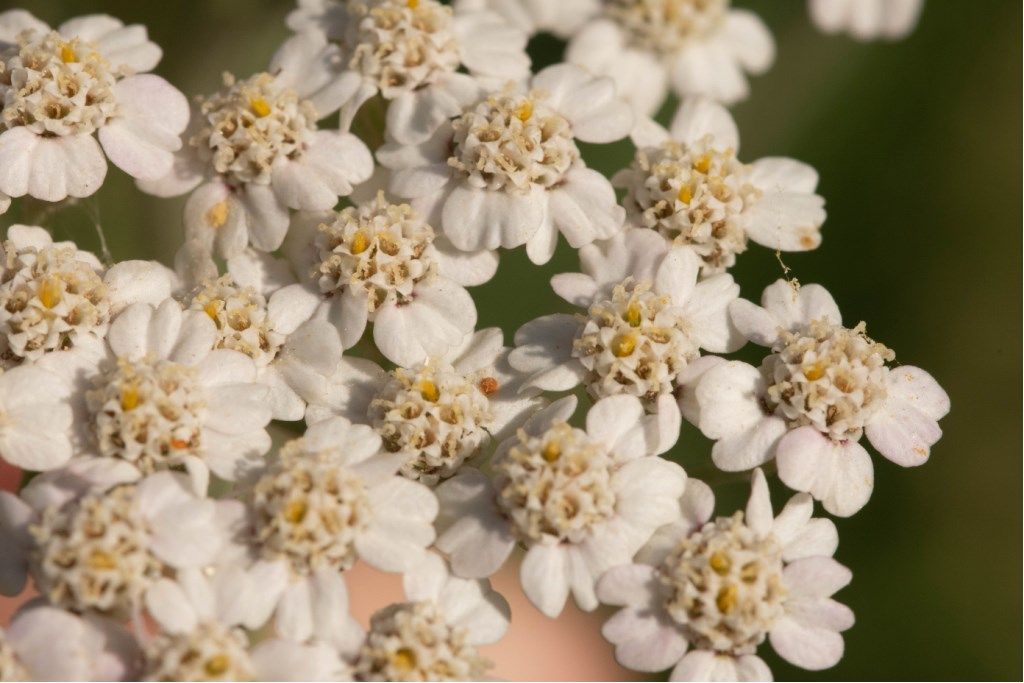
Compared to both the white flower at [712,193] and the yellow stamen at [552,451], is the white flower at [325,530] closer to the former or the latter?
the yellow stamen at [552,451]

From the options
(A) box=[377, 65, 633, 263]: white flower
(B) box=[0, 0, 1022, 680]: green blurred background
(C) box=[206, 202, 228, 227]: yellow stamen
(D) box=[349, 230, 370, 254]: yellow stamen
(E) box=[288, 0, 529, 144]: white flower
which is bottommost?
(B) box=[0, 0, 1022, 680]: green blurred background

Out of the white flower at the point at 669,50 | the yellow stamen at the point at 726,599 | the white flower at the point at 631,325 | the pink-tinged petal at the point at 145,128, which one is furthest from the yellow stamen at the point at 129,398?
the white flower at the point at 669,50

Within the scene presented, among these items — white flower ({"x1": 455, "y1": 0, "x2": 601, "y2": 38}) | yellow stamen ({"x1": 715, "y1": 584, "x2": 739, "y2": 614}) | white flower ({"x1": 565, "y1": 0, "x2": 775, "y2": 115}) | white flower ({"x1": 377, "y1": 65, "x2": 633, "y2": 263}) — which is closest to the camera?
yellow stamen ({"x1": 715, "y1": 584, "x2": 739, "y2": 614})

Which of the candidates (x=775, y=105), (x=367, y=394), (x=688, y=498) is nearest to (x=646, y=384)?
(x=688, y=498)

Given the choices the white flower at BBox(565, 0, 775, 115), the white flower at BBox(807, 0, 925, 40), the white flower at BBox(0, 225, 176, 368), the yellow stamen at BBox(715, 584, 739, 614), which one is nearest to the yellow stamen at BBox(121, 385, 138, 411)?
the white flower at BBox(0, 225, 176, 368)

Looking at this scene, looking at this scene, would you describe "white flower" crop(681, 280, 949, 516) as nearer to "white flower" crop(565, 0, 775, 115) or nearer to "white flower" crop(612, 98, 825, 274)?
"white flower" crop(612, 98, 825, 274)

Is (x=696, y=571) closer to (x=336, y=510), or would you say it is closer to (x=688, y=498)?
(x=688, y=498)

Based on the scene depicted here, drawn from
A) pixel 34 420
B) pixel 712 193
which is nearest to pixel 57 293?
pixel 34 420
